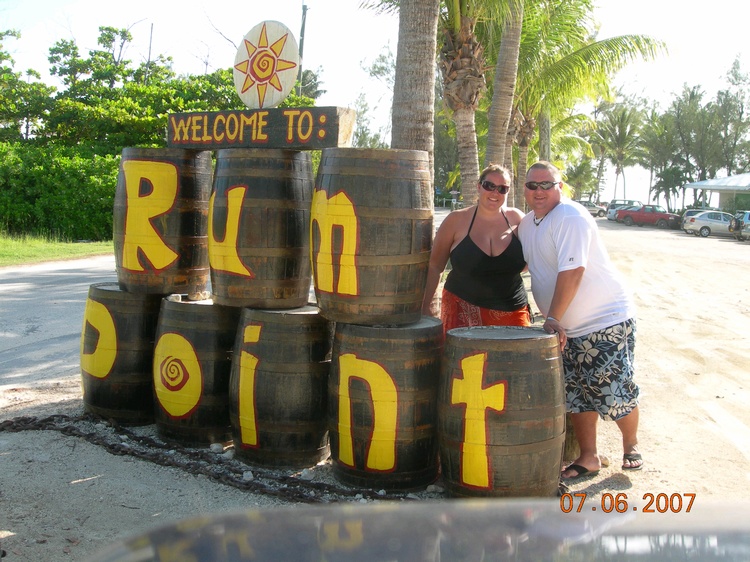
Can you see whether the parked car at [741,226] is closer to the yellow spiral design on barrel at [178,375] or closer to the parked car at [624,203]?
the parked car at [624,203]

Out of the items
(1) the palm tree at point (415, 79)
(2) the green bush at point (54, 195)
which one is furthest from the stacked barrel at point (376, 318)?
(2) the green bush at point (54, 195)

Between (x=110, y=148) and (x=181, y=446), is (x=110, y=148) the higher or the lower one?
the higher one

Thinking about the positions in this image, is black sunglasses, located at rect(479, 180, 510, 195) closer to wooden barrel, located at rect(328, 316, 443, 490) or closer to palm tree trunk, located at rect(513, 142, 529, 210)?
wooden barrel, located at rect(328, 316, 443, 490)

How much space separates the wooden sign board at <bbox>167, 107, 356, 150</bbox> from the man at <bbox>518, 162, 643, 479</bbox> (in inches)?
51.2

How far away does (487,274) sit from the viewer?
16.7 ft

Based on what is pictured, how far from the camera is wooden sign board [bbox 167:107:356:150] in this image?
195 inches

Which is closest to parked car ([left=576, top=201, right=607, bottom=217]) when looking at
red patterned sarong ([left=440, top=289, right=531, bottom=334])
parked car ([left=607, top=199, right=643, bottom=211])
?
parked car ([left=607, top=199, right=643, bottom=211])

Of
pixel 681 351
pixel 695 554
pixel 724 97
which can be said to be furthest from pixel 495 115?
pixel 724 97

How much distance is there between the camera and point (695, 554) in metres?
1.48

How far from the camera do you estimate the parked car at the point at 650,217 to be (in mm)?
49281

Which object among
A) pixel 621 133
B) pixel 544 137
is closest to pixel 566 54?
pixel 544 137

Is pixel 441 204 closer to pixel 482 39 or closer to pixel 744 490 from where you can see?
pixel 482 39

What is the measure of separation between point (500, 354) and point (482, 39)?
36.9 ft

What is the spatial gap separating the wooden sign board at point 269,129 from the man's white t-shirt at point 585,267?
1.45m
